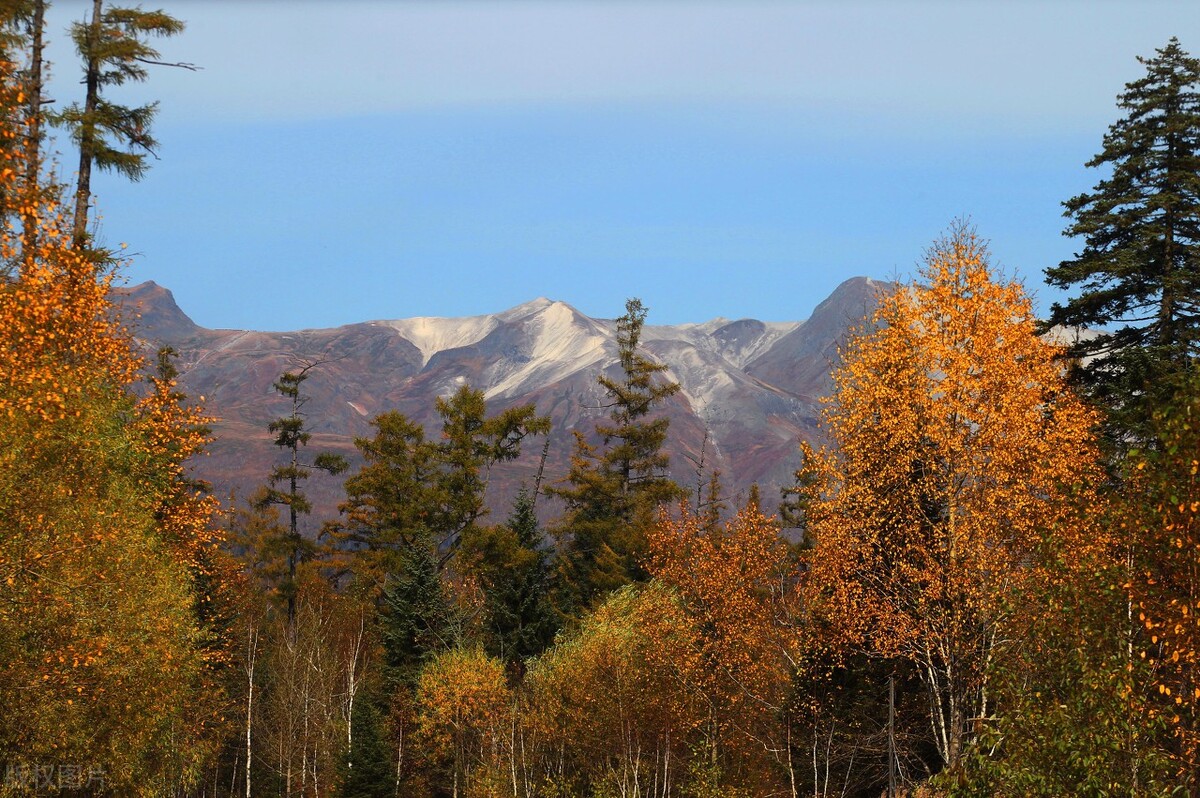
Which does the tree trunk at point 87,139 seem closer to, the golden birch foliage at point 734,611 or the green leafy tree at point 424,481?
the golden birch foliage at point 734,611

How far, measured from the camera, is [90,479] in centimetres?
2698

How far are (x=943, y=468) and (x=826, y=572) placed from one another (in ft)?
13.8

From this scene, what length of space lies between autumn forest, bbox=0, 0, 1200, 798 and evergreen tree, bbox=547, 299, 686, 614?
58.7 feet

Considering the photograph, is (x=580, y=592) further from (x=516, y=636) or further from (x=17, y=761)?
(x=17, y=761)

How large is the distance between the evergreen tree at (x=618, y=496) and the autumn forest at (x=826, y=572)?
705 inches

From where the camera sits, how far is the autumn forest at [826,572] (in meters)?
15.5

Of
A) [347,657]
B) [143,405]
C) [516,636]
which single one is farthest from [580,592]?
[143,405]

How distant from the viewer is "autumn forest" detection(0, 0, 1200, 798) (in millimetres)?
15508

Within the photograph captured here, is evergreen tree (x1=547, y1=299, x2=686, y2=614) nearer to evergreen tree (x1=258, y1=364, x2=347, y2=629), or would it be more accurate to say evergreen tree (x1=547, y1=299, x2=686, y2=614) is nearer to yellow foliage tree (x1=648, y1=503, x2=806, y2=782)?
evergreen tree (x1=258, y1=364, x2=347, y2=629)


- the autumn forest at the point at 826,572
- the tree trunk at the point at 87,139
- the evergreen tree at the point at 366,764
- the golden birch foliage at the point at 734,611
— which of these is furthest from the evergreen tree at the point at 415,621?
the tree trunk at the point at 87,139

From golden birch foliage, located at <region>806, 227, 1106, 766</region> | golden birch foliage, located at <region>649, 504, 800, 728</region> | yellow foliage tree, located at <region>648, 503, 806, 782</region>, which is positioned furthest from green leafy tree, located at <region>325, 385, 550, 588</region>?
golden birch foliage, located at <region>806, 227, 1106, 766</region>

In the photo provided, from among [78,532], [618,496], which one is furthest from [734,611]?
[618,496]

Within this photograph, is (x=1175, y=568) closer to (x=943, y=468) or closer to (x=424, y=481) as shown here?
(x=943, y=468)

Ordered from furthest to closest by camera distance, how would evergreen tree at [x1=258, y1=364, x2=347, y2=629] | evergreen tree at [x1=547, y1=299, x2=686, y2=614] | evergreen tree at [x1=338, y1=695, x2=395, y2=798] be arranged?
evergreen tree at [x1=258, y1=364, x2=347, y2=629] → evergreen tree at [x1=547, y1=299, x2=686, y2=614] → evergreen tree at [x1=338, y1=695, x2=395, y2=798]
